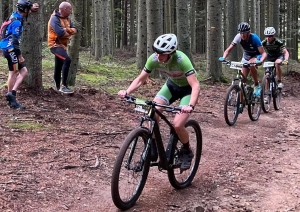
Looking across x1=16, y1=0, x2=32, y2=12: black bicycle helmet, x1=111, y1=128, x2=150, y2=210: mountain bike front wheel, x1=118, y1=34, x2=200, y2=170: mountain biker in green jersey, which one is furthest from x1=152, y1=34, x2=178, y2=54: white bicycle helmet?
x1=16, y1=0, x2=32, y2=12: black bicycle helmet

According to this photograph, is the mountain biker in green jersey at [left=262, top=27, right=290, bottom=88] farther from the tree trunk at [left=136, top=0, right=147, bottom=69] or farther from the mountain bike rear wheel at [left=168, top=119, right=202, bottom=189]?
the mountain bike rear wheel at [left=168, top=119, right=202, bottom=189]

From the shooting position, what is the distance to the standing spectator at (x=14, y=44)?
797 centimetres

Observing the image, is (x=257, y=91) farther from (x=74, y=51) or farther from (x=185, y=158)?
(x=185, y=158)

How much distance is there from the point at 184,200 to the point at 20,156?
2.48 m

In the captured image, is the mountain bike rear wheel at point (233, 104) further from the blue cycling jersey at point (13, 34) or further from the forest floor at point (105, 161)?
the blue cycling jersey at point (13, 34)

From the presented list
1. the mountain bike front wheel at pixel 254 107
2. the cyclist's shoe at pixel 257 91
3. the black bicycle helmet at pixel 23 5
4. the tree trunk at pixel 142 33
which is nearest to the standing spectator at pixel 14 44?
the black bicycle helmet at pixel 23 5

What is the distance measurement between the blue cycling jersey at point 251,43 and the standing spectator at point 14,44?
201 inches

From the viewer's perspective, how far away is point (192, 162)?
5852 mm

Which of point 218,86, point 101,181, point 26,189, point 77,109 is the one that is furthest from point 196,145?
point 218,86

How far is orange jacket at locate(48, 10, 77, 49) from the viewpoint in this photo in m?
9.43

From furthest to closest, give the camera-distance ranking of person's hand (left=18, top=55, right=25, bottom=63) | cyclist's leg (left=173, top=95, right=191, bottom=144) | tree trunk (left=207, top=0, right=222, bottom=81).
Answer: tree trunk (left=207, top=0, right=222, bottom=81)
person's hand (left=18, top=55, right=25, bottom=63)
cyclist's leg (left=173, top=95, right=191, bottom=144)

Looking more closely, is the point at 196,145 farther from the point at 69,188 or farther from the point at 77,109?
the point at 77,109

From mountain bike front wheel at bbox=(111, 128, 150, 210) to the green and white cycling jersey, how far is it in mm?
1019

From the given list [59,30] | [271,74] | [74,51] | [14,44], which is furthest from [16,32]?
[271,74]
